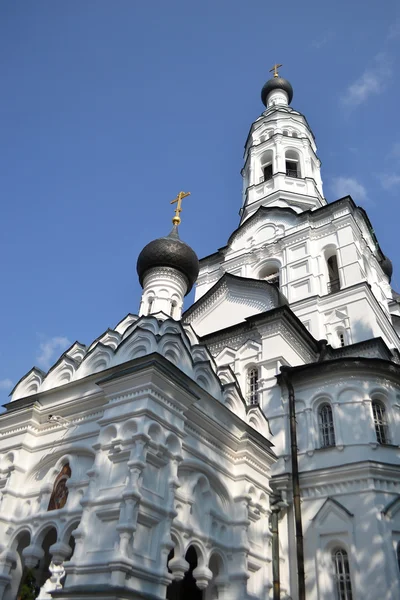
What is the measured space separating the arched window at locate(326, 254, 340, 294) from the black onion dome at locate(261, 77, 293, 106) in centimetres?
1414

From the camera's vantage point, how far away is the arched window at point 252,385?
43.4 feet

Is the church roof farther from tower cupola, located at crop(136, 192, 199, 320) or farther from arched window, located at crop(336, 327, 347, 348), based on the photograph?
tower cupola, located at crop(136, 192, 199, 320)

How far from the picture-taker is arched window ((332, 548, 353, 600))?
9.97 meters

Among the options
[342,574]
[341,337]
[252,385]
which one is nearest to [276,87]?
[341,337]

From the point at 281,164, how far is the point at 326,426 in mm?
13711

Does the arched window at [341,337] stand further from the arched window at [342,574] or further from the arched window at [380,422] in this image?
the arched window at [342,574]

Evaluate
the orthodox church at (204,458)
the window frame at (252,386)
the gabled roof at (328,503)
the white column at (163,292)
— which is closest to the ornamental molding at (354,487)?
the orthodox church at (204,458)

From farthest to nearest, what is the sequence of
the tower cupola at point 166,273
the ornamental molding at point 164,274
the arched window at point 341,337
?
the arched window at point 341,337
the ornamental molding at point 164,274
the tower cupola at point 166,273

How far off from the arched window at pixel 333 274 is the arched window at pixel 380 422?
16.3 ft

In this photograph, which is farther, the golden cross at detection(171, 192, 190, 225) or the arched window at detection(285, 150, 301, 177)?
the arched window at detection(285, 150, 301, 177)

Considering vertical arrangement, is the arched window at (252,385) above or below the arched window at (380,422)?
above

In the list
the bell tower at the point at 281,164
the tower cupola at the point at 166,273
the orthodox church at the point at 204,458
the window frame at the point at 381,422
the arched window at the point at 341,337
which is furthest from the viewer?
the bell tower at the point at 281,164

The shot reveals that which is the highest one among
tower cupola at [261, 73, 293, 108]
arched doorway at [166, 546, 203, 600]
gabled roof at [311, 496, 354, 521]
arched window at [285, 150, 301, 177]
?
tower cupola at [261, 73, 293, 108]

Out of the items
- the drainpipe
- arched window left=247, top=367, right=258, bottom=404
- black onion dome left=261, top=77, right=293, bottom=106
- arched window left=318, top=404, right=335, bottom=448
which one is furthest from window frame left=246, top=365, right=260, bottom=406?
black onion dome left=261, top=77, right=293, bottom=106
